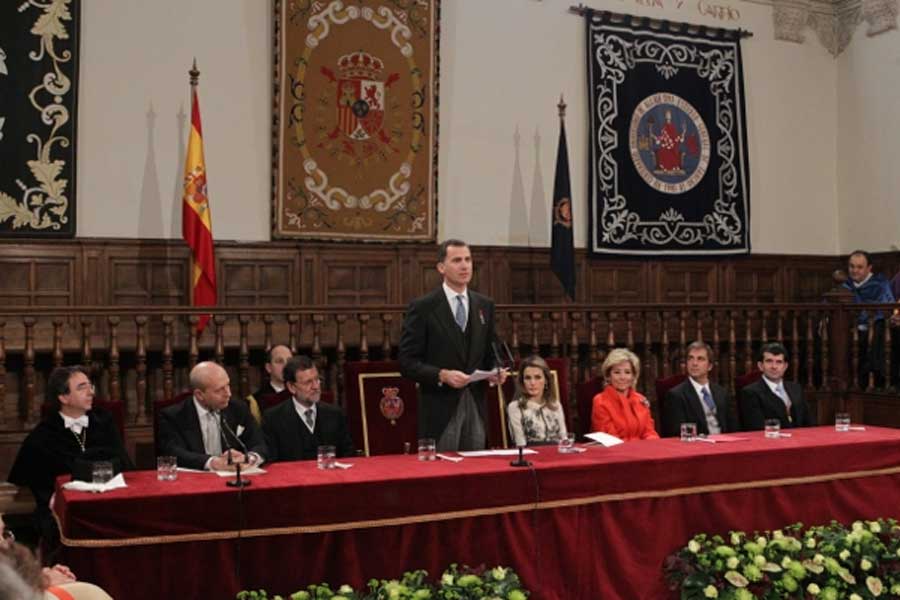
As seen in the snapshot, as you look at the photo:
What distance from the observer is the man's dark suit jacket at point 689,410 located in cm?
561

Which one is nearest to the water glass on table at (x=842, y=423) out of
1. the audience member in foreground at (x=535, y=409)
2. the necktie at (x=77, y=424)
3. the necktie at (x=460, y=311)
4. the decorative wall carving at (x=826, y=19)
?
the audience member in foreground at (x=535, y=409)

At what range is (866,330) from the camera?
311 inches

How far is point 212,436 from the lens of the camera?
4508 millimetres

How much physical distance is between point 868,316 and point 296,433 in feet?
16.0

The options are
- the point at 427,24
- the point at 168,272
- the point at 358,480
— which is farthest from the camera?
the point at 427,24

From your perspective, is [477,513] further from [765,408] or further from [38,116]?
[38,116]

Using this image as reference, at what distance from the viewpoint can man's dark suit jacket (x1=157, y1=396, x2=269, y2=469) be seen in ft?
14.1

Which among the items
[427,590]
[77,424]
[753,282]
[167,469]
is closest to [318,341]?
[77,424]

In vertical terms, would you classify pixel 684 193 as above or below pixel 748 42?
below

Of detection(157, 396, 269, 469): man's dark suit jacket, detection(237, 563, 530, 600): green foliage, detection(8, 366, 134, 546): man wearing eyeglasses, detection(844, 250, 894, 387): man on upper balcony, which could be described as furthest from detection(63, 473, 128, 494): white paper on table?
detection(844, 250, 894, 387): man on upper balcony

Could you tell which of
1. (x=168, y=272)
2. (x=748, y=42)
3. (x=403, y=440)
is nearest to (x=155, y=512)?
(x=403, y=440)

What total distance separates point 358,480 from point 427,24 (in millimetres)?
5635

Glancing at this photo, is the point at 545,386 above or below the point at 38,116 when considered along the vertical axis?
below

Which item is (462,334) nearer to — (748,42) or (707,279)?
(707,279)
